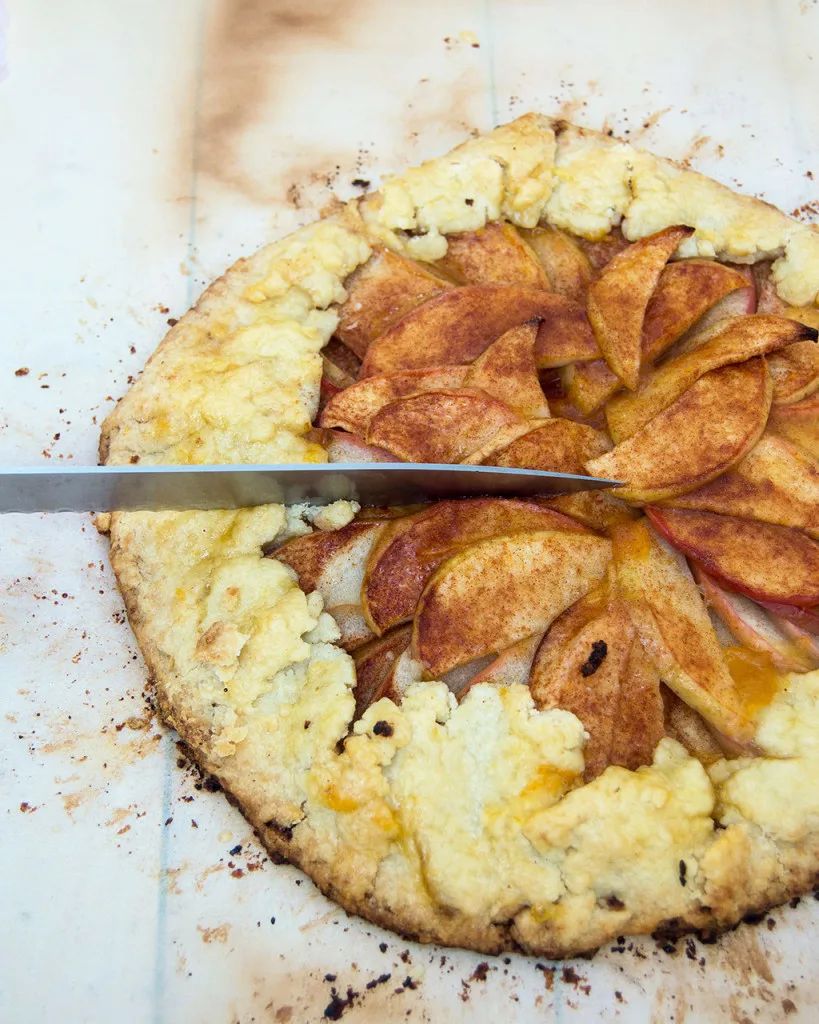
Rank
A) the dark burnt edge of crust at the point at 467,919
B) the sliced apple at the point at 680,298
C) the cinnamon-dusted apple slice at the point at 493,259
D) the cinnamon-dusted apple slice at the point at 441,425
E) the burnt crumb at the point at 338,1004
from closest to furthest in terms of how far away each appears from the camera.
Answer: the dark burnt edge of crust at the point at 467,919
the burnt crumb at the point at 338,1004
the cinnamon-dusted apple slice at the point at 441,425
the sliced apple at the point at 680,298
the cinnamon-dusted apple slice at the point at 493,259

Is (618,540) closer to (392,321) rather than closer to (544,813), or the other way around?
(544,813)

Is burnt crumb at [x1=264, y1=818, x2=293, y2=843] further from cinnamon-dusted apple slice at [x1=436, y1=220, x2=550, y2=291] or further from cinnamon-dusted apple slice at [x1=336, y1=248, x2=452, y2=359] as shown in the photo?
cinnamon-dusted apple slice at [x1=436, y1=220, x2=550, y2=291]

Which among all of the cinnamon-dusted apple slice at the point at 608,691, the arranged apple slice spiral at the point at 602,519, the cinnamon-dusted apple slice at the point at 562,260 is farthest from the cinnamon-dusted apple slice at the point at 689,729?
the cinnamon-dusted apple slice at the point at 562,260

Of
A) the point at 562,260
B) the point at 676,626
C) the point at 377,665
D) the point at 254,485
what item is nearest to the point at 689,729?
the point at 676,626

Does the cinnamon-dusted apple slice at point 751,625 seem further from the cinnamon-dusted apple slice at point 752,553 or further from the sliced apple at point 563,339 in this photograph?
the sliced apple at point 563,339

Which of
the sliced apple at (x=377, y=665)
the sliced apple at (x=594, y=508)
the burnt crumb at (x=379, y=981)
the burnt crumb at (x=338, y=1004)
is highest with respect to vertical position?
the sliced apple at (x=594, y=508)
